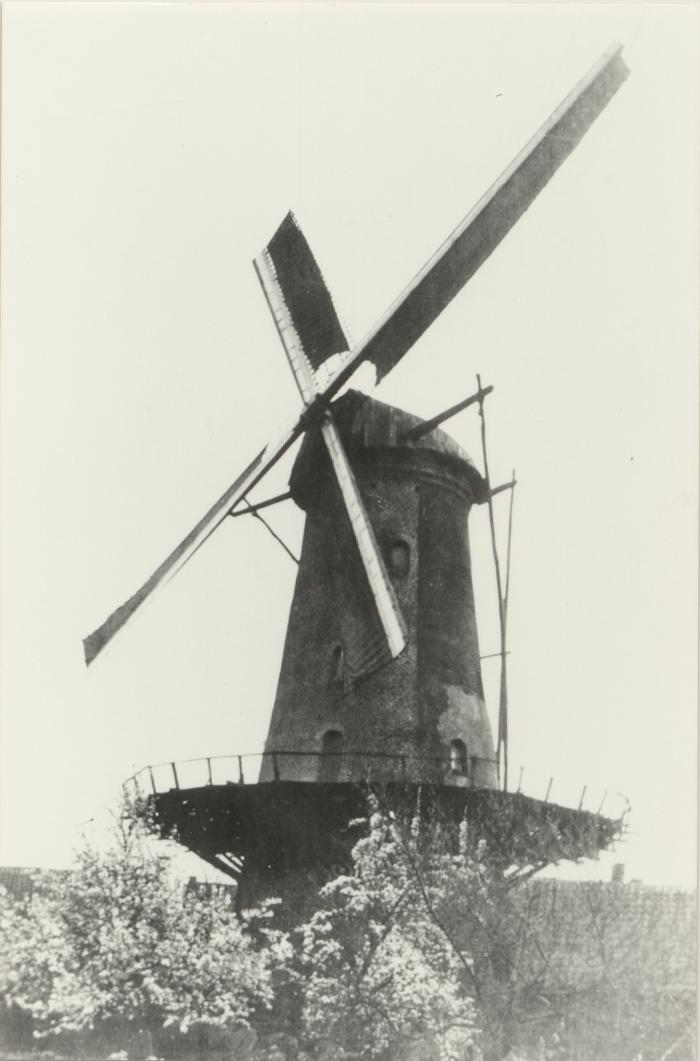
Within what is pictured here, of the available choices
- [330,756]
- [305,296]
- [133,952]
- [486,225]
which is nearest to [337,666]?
[330,756]

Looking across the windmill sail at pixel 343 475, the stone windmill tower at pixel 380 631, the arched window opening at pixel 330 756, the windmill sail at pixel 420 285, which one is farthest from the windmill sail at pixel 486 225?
the arched window opening at pixel 330 756

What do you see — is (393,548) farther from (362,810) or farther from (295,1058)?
(295,1058)

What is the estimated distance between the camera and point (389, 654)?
11.7 m

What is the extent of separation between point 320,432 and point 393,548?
5.86 feet

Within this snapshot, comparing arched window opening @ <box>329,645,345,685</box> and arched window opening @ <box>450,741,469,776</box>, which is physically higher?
arched window opening @ <box>329,645,345,685</box>

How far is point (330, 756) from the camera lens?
12.9m

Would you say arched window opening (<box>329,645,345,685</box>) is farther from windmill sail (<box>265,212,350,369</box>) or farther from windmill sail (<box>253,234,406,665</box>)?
windmill sail (<box>265,212,350,369</box>)

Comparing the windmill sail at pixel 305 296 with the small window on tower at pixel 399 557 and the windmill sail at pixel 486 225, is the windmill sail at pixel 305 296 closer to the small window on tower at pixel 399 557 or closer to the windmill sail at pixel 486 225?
the windmill sail at pixel 486 225

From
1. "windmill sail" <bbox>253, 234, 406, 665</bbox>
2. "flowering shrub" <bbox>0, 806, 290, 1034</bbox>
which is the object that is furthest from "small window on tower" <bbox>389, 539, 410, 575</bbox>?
"flowering shrub" <bbox>0, 806, 290, 1034</bbox>

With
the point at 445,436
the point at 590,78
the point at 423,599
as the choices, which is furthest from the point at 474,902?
the point at 590,78

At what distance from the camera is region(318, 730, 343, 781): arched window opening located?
41.7 feet

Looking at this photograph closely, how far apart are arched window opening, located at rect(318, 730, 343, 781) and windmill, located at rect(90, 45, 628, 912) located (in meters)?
0.02

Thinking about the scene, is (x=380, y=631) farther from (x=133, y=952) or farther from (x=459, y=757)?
(x=133, y=952)

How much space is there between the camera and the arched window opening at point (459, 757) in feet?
42.1
